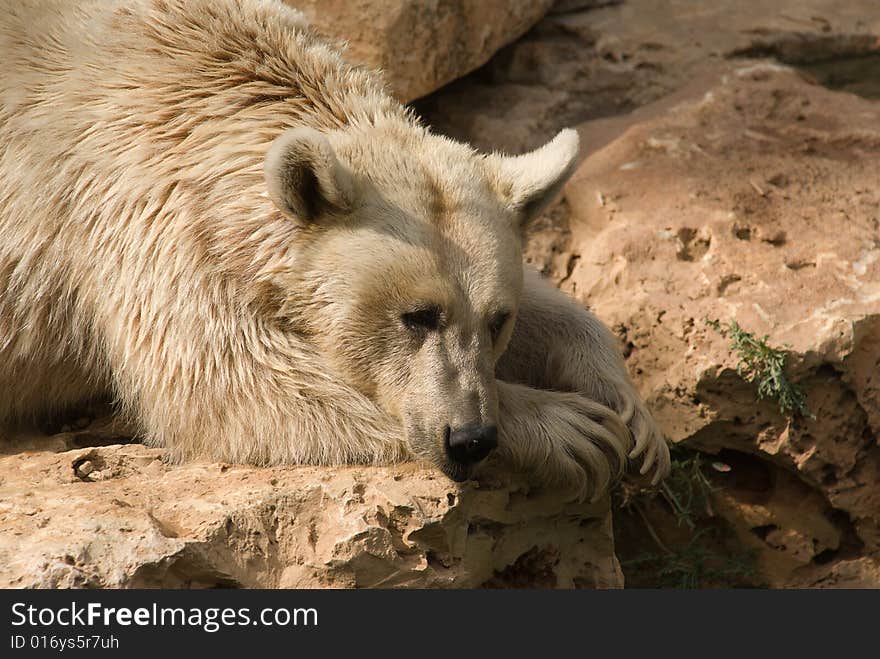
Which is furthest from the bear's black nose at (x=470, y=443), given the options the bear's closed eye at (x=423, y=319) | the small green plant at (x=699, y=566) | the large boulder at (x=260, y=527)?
the small green plant at (x=699, y=566)

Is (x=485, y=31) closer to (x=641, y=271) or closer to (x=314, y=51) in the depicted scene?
(x=641, y=271)

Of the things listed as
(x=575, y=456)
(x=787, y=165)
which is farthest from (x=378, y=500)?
(x=787, y=165)

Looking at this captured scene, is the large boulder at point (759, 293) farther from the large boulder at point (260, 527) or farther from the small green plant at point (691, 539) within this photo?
the large boulder at point (260, 527)

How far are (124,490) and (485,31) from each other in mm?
4345

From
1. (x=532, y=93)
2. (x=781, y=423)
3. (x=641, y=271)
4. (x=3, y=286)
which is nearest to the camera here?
(x=3, y=286)

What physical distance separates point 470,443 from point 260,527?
77cm

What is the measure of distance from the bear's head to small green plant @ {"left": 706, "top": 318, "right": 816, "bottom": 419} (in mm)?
1549

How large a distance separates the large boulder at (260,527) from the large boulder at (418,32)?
3.20 metres

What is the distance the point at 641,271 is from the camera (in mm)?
6094

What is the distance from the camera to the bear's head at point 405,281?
160 inches

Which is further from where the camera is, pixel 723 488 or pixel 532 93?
pixel 532 93

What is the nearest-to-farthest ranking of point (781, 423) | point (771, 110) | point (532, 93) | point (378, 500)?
point (378, 500), point (781, 423), point (771, 110), point (532, 93)

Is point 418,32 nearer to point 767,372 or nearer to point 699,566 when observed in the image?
point 767,372

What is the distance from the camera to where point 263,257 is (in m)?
4.28
